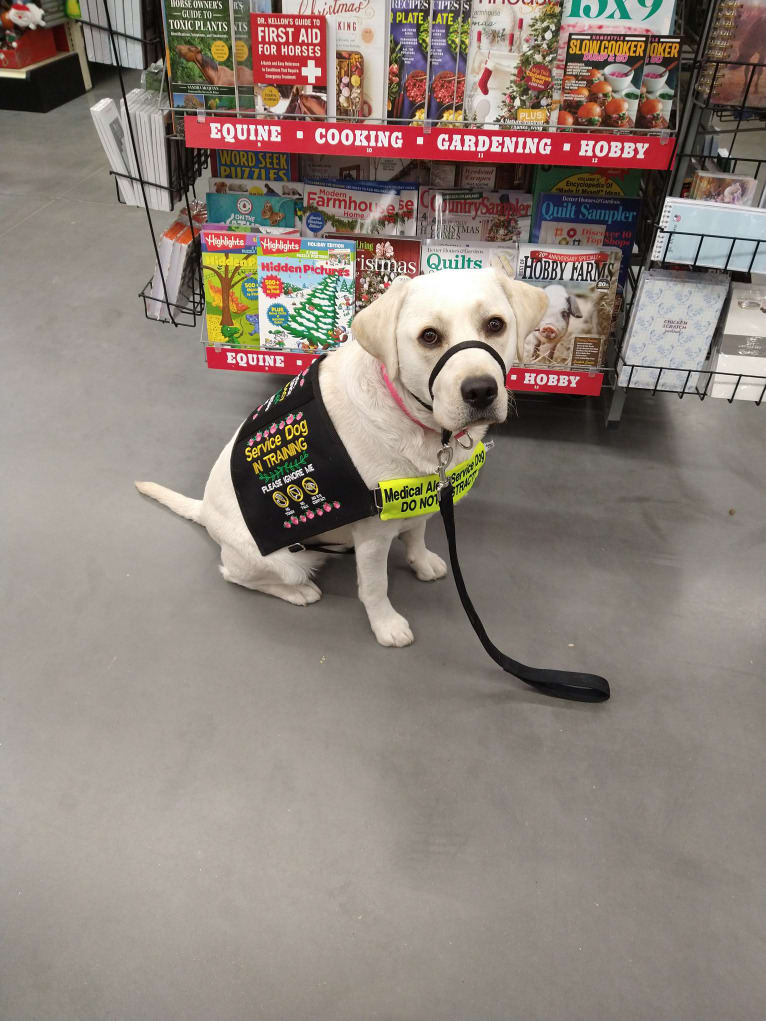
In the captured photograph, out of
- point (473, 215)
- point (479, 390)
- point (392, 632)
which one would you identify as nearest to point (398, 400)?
point (479, 390)

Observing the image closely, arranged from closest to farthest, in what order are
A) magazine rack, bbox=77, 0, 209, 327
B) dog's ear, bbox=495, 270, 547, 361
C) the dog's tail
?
dog's ear, bbox=495, 270, 547, 361 < magazine rack, bbox=77, 0, 209, 327 < the dog's tail

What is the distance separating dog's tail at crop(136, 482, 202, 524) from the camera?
218 cm

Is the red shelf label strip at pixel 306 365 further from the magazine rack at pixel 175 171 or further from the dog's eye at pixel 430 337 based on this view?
the dog's eye at pixel 430 337

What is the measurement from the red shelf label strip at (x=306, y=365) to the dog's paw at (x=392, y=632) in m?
0.89

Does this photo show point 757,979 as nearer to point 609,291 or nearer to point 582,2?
point 609,291

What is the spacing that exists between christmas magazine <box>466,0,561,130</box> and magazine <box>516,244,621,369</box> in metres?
0.39

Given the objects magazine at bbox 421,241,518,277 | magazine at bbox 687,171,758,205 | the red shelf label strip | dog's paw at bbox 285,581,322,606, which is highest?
magazine at bbox 687,171,758,205

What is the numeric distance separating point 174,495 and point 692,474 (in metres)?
1.71

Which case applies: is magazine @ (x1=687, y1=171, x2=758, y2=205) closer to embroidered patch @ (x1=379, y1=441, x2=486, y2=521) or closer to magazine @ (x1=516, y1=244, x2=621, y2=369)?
magazine @ (x1=516, y1=244, x2=621, y2=369)

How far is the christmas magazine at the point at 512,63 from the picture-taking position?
72.6 inches

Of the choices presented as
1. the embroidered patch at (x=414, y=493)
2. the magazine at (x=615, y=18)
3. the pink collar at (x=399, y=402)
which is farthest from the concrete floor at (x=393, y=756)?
the magazine at (x=615, y=18)

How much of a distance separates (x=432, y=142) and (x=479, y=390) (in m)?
0.99

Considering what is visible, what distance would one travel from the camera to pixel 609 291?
226cm

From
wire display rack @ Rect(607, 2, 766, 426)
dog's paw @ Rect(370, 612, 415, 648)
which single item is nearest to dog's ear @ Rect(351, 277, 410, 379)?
dog's paw @ Rect(370, 612, 415, 648)
